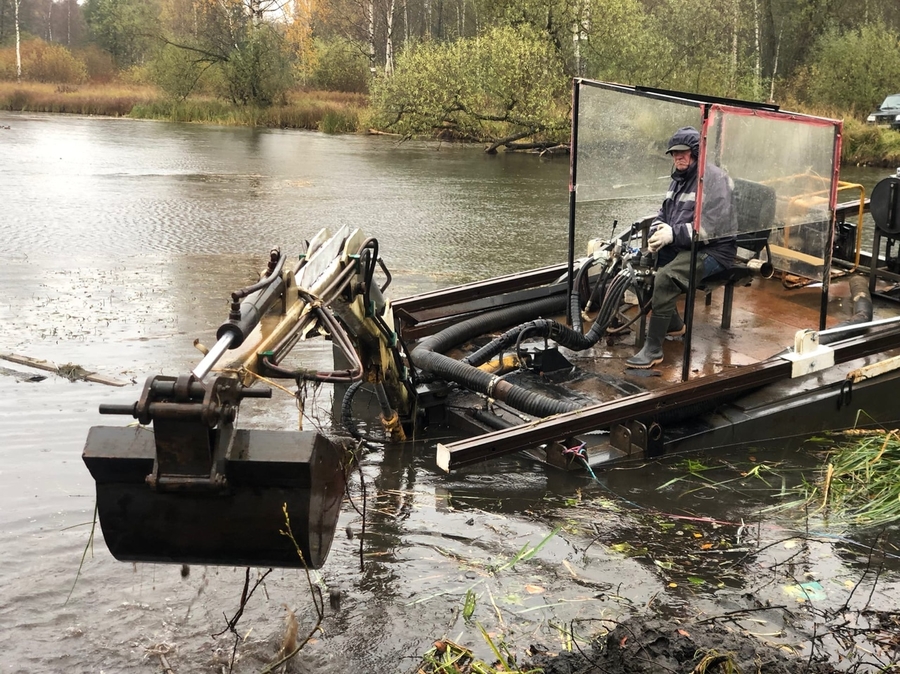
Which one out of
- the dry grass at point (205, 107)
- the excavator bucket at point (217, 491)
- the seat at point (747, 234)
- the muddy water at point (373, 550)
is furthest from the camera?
the dry grass at point (205, 107)

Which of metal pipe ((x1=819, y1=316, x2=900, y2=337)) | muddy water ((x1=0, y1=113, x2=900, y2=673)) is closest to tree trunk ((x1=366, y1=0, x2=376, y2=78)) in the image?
muddy water ((x1=0, y1=113, x2=900, y2=673))

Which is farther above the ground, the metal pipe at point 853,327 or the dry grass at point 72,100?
the dry grass at point 72,100

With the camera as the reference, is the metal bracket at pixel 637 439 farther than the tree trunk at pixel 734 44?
No

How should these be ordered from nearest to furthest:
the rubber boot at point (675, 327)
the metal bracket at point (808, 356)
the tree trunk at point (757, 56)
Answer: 1. the metal bracket at point (808, 356)
2. the rubber boot at point (675, 327)
3. the tree trunk at point (757, 56)

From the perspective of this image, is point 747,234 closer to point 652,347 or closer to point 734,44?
point 652,347

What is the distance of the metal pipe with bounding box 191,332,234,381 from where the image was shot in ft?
11.1

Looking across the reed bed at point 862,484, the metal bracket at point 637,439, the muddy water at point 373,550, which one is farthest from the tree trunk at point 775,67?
the metal bracket at point 637,439

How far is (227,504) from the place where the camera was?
3.53m

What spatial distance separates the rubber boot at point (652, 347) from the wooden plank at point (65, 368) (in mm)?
4036

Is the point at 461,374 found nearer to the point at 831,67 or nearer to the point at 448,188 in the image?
the point at 448,188

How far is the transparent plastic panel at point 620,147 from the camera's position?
730cm

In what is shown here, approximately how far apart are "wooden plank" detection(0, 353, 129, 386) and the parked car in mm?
23910

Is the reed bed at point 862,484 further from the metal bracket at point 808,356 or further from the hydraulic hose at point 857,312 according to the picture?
the hydraulic hose at point 857,312

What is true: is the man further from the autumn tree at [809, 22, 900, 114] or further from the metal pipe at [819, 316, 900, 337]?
the autumn tree at [809, 22, 900, 114]
